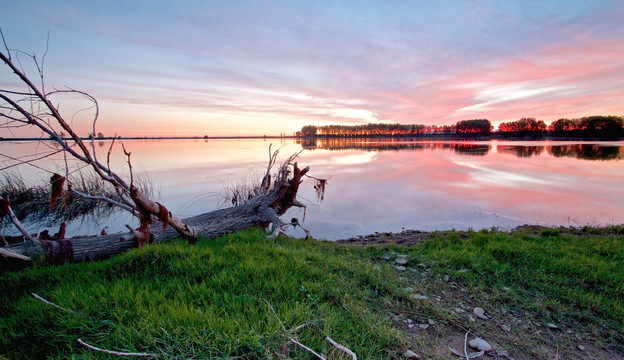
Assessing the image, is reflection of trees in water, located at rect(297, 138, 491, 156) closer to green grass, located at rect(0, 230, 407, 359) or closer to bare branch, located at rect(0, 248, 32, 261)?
green grass, located at rect(0, 230, 407, 359)

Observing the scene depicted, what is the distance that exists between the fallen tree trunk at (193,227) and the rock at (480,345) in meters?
4.38

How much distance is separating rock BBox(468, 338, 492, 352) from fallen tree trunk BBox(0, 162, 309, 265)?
14.4 feet

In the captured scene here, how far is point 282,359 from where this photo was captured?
2283 millimetres

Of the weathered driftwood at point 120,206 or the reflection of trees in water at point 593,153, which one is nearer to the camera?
the weathered driftwood at point 120,206

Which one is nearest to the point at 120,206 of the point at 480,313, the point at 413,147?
the point at 480,313

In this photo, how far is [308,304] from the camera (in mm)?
3211

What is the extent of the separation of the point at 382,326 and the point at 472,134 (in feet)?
475

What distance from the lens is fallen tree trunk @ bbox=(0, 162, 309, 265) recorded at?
4.51 m

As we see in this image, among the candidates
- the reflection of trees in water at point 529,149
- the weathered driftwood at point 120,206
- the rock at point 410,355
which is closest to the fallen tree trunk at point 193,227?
the weathered driftwood at point 120,206

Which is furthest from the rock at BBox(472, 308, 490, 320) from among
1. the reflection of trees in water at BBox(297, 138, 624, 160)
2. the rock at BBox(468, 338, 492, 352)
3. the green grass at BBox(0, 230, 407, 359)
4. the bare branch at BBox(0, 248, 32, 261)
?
the reflection of trees in water at BBox(297, 138, 624, 160)

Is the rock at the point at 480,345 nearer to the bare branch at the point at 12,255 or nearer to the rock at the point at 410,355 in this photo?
the rock at the point at 410,355

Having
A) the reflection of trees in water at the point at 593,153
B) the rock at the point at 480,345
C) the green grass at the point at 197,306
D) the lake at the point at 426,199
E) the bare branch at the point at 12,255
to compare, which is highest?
the reflection of trees in water at the point at 593,153

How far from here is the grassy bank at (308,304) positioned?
2.53 meters

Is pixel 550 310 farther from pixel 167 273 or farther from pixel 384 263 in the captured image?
pixel 167 273
